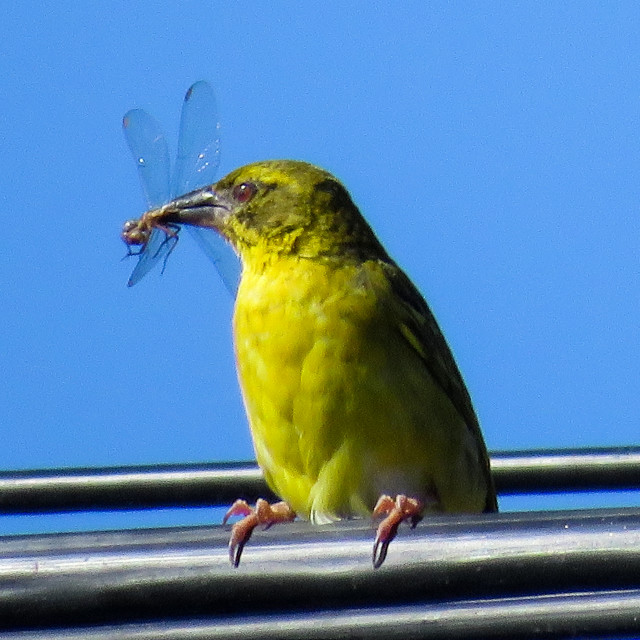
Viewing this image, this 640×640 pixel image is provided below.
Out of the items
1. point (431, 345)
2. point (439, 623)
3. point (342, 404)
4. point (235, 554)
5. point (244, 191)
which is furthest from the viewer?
point (244, 191)

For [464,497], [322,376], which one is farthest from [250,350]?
[464,497]

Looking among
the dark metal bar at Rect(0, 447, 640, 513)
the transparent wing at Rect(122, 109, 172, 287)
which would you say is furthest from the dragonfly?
the dark metal bar at Rect(0, 447, 640, 513)

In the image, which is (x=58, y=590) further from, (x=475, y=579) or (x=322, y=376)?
(x=322, y=376)

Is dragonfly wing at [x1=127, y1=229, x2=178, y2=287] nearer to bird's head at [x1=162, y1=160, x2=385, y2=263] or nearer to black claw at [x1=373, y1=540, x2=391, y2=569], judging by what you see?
bird's head at [x1=162, y1=160, x2=385, y2=263]

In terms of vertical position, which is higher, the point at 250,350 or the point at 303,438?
the point at 250,350

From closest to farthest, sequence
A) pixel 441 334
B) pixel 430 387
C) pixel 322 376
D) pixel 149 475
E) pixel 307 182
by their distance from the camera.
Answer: pixel 149 475 → pixel 322 376 → pixel 430 387 → pixel 441 334 → pixel 307 182

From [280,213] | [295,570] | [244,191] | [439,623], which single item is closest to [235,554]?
[295,570]

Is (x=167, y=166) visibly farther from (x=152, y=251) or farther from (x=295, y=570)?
(x=295, y=570)

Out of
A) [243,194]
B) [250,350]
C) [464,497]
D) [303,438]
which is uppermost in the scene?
[243,194]
